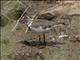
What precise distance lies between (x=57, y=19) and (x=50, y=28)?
2.07 feet

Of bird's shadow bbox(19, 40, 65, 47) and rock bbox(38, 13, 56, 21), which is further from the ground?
rock bbox(38, 13, 56, 21)

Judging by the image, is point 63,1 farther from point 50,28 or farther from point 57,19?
point 50,28

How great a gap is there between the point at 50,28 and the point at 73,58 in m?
1.25

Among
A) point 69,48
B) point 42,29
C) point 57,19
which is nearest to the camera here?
point 69,48

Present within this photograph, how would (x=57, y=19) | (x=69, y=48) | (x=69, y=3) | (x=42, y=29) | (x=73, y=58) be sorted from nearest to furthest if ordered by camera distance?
(x=73, y=58)
(x=69, y=48)
(x=42, y=29)
(x=57, y=19)
(x=69, y=3)

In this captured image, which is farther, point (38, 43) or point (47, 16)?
point (47, 16)

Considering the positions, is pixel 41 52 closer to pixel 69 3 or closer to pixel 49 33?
pixel 49 33

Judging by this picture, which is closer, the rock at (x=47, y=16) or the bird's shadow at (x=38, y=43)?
the bird's shadow at (x=38, y=43)

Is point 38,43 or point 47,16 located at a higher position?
point 47,16

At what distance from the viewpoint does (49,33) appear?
6.82 m

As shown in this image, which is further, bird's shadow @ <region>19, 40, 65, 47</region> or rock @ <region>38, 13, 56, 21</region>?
rock @ <region>38, 13, 56, 21</region>

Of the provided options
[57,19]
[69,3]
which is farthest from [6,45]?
[69,3]

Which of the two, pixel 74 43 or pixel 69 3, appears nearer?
pixel 74 43

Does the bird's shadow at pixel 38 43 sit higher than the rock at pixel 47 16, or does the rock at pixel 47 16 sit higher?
the rock at pixel 47 16
